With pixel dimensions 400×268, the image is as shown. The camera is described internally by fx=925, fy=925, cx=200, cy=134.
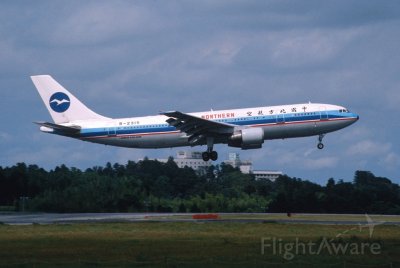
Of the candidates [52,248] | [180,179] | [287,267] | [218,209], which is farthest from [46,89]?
[180,179]

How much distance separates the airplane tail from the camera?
72375 millimetres

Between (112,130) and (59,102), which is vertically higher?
(59,102)

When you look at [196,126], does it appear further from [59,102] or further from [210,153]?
[59,102]

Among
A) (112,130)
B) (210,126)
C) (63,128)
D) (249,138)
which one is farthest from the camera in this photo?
(112,130)

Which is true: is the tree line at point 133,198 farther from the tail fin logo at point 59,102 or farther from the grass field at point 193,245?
the grass field at point 193,245

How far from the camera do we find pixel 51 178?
10156 cm

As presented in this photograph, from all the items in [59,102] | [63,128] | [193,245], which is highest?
[59,102]

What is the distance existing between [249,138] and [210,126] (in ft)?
10.2

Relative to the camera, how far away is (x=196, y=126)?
6750 cm

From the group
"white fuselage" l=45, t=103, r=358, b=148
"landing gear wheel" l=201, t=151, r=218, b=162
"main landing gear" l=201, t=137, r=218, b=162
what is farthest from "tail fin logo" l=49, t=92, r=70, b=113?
"landing gear wheel" l=201, t=151, r=218, b=162

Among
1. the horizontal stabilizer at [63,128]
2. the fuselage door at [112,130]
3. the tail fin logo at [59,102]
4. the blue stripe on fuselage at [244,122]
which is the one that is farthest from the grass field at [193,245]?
the tail fin logo at [59,102]

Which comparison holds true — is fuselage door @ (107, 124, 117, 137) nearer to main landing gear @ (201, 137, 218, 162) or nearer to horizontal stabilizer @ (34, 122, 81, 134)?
horizontal stabilizer @ (34, 122, 81, 134)

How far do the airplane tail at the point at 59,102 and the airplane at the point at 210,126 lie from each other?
107 mm

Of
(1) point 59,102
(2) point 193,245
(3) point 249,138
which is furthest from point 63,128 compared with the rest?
(2) point 193,245
